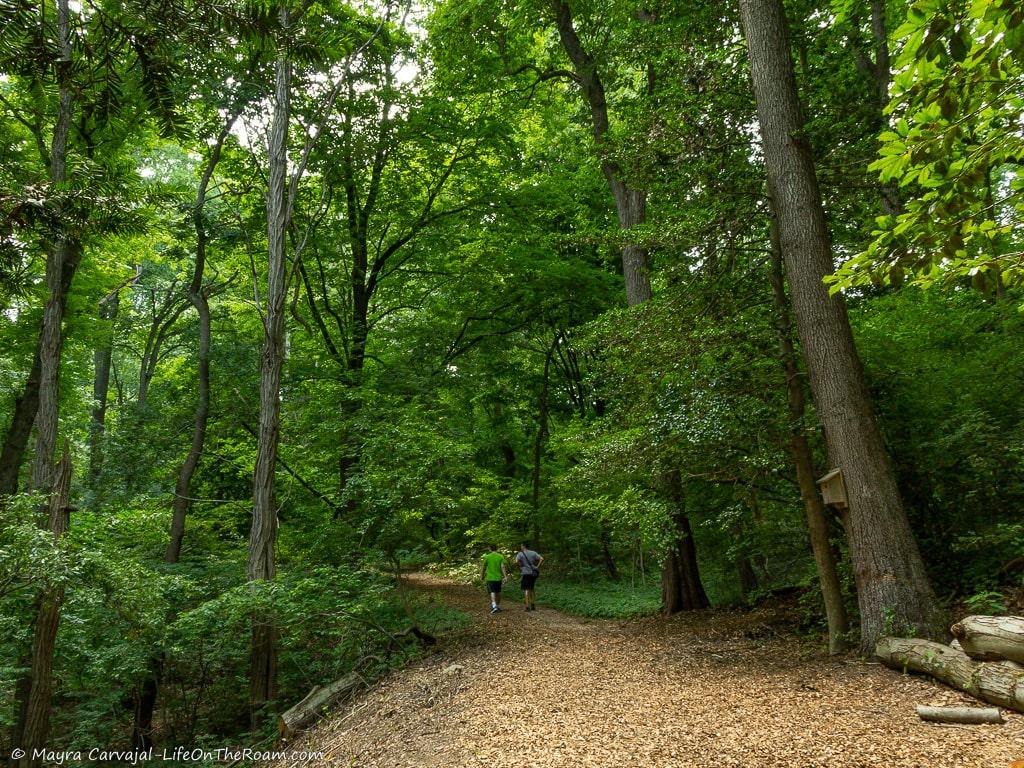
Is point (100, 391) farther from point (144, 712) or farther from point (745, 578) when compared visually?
point (745, 578)

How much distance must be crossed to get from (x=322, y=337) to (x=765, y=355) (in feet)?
36.3

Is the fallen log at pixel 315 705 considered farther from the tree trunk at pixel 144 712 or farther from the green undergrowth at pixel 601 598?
the green undergrowth at pixel 601 598

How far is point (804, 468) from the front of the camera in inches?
273

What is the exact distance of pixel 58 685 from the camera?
850 centimetres

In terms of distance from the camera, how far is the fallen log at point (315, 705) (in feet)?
23.0

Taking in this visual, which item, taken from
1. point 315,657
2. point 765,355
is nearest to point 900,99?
point 765,355

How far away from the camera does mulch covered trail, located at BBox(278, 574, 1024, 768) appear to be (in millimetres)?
4066

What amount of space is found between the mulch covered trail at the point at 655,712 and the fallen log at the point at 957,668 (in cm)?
12

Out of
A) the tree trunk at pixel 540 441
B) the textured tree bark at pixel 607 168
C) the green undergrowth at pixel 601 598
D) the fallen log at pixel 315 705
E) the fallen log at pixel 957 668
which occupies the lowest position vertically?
the fallen log at pixel 315 705

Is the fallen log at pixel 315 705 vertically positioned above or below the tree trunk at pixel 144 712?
above

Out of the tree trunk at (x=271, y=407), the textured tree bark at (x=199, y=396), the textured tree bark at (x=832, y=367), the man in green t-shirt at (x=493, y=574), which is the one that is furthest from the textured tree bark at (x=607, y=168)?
the textured tree bark at (x=199, y=396)

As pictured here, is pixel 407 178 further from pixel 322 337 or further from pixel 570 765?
pixel 570 765

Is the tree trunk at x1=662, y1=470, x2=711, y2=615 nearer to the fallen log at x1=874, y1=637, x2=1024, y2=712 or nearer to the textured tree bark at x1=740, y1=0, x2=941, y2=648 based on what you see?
the textured tree bark at x1=740, y1=0, x2=941, y2=648

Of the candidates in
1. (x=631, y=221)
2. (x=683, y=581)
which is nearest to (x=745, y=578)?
(x=683, y=581)
